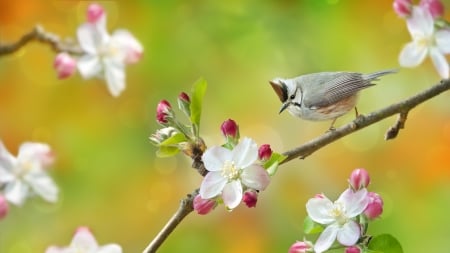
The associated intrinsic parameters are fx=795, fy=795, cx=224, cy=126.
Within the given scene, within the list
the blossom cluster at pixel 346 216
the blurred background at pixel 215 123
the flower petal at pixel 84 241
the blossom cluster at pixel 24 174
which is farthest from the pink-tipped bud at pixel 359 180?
the blurred background at pixel 215 123

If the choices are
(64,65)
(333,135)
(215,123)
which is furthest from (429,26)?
(215,123)

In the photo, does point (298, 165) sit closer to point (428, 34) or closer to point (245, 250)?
point (245, 250)

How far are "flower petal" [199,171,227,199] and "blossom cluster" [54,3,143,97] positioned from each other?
0.27 meters

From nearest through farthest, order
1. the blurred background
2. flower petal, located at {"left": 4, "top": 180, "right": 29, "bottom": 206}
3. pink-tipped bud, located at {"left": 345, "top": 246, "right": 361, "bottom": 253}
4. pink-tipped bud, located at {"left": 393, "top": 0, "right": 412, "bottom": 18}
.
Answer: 1. pink-tipped bud, located at {"left": 345, "top": 246, "right": 361, "bottom": 253}
2. pink-tipped bud, located at {"left": 393, "top": 0, "right": 412, "bottom": 18}
3. flower petal, located at {"left": 4, "top": 180, "right": 29, "bottom": 206}
4. the blurred background

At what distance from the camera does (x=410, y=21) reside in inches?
23.3

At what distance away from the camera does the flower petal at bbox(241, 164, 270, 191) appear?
0.49m

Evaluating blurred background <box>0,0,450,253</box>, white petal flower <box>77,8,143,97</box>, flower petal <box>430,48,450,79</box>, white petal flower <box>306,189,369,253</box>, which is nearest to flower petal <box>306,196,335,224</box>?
white petal flower <box>306,189,369,253</box>

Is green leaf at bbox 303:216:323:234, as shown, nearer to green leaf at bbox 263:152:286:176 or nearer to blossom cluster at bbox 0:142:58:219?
green leaf at bbox 263:152:286:176

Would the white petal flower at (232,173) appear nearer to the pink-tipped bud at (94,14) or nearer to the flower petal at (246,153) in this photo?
the flower petal at (246,153)

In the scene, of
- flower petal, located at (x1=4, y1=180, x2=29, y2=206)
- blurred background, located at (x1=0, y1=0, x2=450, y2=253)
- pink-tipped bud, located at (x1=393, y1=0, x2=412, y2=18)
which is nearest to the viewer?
pink-tipped bud, located at (x1=393, y1=0, x2=412, y2=18)

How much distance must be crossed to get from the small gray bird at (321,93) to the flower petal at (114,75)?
23 centimetres

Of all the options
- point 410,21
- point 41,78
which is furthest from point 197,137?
point 41,78

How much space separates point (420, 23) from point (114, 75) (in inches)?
12.1

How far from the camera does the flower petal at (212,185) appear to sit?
1.64 ft
